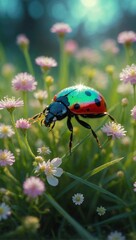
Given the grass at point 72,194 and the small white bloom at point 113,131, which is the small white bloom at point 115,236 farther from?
the small white bloom at point 113,131

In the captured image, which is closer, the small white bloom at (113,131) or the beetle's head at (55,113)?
the small white bloom at (113,131)

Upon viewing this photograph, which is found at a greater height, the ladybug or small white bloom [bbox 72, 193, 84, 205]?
the ladybug

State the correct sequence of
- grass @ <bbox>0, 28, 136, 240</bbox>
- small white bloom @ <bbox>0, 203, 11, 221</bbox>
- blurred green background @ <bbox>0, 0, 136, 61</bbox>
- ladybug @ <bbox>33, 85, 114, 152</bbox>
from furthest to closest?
blurred green background @ <bbox>0, 0, 136, 61</bbox>
ladybug @ <bbox>33, 85, 114, 152</bbox>
grass @ <bbox>0, 28, 136, 240</bbox>
small white bloom @ <bbox>0, 203, 11, 221</bbox>

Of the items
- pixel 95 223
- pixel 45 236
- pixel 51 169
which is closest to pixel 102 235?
pixel 95 223

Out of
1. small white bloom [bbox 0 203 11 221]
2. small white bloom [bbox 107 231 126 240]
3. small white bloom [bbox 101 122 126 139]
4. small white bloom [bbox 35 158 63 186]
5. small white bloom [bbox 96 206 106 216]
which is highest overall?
small white bloom [bbox 101 122 126 139]

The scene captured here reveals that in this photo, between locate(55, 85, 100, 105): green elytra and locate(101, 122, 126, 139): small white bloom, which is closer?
locate(101, 122, 126, 139): small white bloom

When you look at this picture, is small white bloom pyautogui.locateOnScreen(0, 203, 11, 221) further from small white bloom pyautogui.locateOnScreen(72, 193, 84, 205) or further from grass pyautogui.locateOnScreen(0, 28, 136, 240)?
small white bloom pyautogui.locateOnScreen(72, 193, 84, 205)

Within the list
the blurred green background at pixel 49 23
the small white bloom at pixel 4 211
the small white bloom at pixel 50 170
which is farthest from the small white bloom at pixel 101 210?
the blurred green background at pixel 49 23

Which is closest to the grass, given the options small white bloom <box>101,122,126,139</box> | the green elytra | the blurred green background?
small white bloom <box>101,122,126,139</box>

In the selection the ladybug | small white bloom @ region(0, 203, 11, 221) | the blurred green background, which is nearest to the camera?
small white bloom @ region(0, 203, 11, 221)
